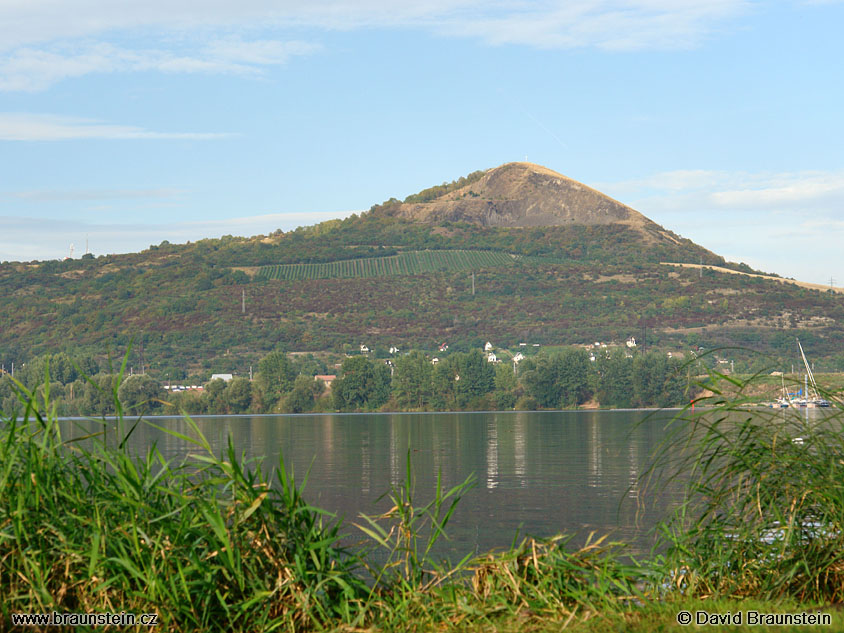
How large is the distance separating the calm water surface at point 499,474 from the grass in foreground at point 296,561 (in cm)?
54

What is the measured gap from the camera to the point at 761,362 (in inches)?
5492

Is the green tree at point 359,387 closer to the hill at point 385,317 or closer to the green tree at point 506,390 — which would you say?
the green tree at point 506,390

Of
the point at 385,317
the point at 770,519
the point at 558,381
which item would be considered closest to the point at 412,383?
the point at 558,381

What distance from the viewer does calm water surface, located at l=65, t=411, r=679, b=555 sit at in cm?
2455

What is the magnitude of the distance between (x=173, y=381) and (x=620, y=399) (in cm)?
6475

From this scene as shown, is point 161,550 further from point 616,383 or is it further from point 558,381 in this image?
point 616,383

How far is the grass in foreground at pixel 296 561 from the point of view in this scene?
6172 mm

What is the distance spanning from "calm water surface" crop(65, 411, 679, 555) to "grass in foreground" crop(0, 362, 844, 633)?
54 cm

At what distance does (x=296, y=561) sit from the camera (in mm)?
6367

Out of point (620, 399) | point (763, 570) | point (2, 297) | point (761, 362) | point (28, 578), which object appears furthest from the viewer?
point (2, 297)

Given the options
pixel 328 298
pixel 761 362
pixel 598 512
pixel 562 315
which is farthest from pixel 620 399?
pixel 598 512

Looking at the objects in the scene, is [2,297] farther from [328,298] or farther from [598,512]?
[598,512]

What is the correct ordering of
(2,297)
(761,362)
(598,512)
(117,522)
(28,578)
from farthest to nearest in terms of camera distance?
(2,297) < (761,362) < (598,512) < (117,522) < (28,578)

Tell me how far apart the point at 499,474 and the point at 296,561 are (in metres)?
35.6
